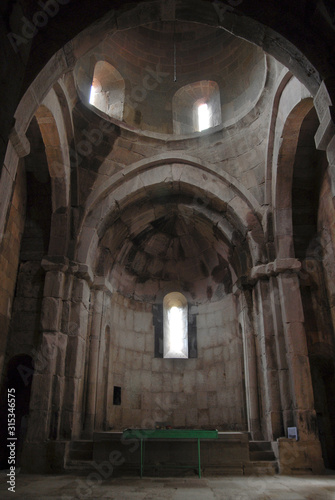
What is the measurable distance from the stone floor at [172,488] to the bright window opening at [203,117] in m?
9.44

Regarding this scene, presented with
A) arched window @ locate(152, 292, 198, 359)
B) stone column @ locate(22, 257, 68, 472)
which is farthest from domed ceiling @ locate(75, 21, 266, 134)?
arched window @ locate(152, 292, 198, 359)

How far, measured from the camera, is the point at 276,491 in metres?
5.70

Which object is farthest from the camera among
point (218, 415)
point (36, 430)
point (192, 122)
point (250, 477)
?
point (192, 122)

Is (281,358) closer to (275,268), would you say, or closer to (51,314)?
(275,268)

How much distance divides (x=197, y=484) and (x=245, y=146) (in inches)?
297

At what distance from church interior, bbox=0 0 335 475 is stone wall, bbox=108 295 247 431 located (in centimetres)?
5

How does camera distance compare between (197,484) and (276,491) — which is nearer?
(276,491)

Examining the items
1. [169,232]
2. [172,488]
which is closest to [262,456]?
[172,488]

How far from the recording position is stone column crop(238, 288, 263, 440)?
363 inches

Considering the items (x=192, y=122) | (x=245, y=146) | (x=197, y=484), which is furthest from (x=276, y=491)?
(x=192, y=122)

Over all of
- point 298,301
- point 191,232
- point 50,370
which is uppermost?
point 191,232

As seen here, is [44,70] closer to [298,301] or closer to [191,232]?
[298,301]

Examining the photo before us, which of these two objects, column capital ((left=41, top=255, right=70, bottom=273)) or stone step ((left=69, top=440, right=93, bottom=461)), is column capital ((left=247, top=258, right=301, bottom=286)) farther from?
stone step ((left=69, top=440, right=93, bottom=461))

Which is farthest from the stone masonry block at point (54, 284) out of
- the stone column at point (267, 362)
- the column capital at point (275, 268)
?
the stone column at point (267, 362)
